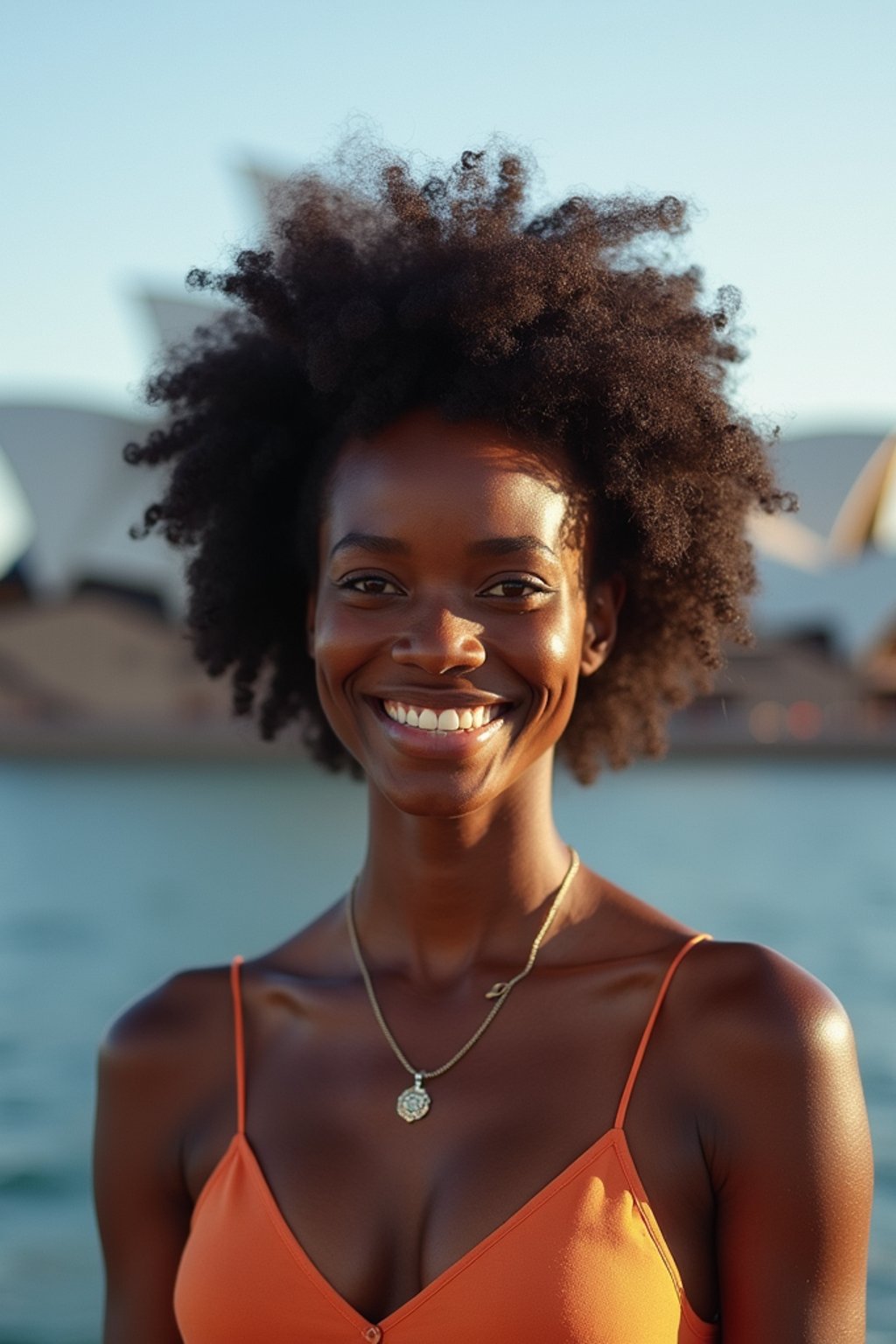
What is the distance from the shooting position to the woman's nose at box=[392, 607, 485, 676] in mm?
1503

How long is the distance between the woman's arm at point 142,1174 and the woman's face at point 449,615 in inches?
15.0

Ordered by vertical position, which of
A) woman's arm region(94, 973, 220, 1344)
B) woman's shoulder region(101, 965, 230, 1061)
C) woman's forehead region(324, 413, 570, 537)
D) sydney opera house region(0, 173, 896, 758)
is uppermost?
sydney opera house region(0, 173, 896, 758)

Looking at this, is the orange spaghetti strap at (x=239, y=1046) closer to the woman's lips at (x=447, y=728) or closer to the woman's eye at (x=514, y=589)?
the woman's lips at (x=447, y=728)

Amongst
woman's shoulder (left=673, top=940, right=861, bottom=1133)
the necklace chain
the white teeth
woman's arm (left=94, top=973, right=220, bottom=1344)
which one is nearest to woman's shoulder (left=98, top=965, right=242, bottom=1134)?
woman's arm (left=94, top=973, right=220, bottom=1344)

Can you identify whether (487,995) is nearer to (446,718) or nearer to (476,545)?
(446,718)

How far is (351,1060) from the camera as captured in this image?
162 cm

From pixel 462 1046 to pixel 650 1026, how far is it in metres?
0.21

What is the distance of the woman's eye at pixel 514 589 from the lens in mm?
1526

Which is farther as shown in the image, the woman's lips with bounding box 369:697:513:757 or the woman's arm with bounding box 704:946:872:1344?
the woman's lips with bounding box 369:697:513:757

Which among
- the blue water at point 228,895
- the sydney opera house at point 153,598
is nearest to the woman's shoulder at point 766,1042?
the blue water at point 228,895

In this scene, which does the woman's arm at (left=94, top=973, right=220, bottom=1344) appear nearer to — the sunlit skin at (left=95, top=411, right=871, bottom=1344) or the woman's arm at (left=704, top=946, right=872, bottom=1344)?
the sunlit skin at (left=95, top=411, right=871, bottom=1344)

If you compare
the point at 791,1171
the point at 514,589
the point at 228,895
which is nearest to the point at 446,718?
the point at 514,589

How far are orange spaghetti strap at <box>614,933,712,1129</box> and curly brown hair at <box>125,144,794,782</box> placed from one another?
17.5 inches

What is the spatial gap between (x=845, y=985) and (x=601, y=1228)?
18.8 feet
